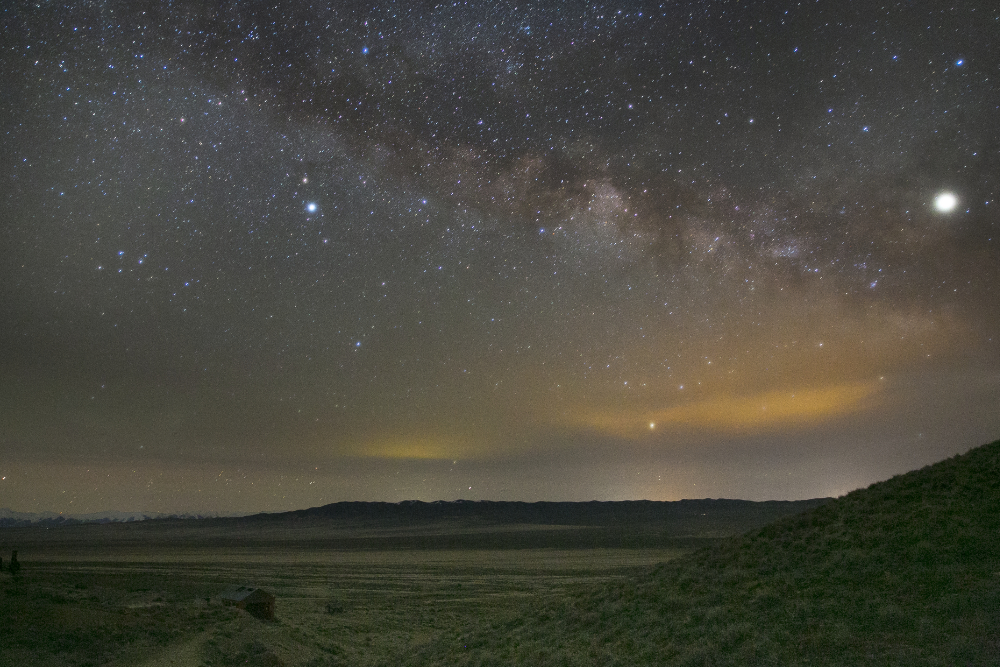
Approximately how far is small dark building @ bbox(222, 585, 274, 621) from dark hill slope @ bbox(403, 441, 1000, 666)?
416 inches

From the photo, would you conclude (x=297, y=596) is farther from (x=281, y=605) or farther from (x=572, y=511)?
(x=572, y=511)

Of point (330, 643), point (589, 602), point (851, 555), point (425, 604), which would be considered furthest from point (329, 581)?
point (851, 555)

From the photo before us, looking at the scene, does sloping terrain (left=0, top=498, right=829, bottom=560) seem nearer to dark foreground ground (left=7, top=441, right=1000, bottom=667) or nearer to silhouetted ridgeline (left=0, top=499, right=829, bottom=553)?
silhouetted ridgeline (left=0, top=499, right=829, bottom=553)

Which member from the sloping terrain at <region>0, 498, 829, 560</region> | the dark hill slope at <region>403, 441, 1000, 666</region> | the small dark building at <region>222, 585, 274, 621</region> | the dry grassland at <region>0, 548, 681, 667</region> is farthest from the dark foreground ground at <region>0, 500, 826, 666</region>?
the sloping terrain at <region>0, 498, 829, 560</region>

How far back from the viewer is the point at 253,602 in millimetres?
25344

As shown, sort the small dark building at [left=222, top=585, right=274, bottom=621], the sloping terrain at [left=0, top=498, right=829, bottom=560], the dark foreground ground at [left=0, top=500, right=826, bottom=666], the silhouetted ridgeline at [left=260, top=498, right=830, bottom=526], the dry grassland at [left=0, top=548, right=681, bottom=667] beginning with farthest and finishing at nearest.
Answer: the silhouetted ridgeline at [left=260, top=498, right=830, bottom=526], the sloping terrain at [left=0, top=498, right=829, bottom=560], the small dark building at [left=222, top=585, right=274, bottom=621], the dark foreground ground at [left=0, top=500, right=826, bottom=666], the dry grassland at [left=0, top=548, right=681, bottom=667]

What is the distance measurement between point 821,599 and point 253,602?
22.6 metres

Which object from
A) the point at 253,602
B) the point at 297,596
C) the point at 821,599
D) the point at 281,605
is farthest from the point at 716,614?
the point at 297,596

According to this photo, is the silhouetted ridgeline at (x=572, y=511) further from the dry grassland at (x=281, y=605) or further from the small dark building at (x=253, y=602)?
the small dark building at (x=253, y=602)

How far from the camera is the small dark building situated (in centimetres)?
2486

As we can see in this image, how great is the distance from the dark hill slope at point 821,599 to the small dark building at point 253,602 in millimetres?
10565

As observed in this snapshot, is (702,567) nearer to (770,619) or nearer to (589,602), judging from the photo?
(589,602)

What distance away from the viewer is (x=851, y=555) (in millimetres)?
13609

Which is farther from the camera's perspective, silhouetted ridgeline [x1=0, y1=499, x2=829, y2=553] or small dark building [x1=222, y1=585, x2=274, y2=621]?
silhouetted ridgeline [x1=0, y1=499, x2=829, y2=553]
